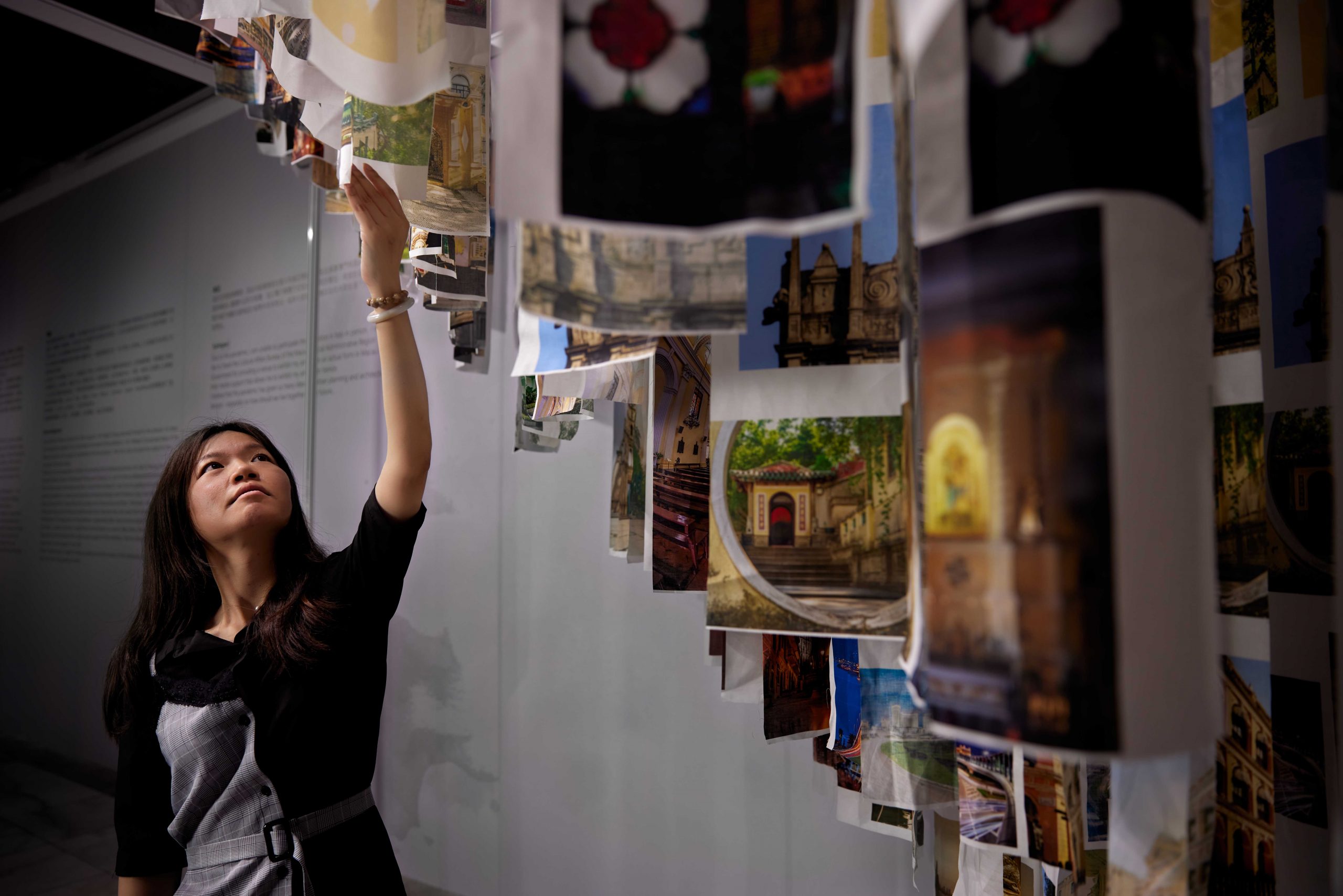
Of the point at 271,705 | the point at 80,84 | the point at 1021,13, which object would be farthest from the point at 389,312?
the point at 80,84

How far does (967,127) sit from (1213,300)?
311mm

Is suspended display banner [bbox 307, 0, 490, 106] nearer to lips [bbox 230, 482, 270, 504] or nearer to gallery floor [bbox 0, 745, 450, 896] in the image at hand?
lips [bbox 230, 482, 270, 504]

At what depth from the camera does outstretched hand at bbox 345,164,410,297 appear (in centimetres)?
72

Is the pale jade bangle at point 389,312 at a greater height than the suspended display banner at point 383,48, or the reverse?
the suspended display banner at point 383,48

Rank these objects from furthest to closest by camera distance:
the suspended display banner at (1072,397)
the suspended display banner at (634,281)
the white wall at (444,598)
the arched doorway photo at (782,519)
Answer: the white wall at (444,598) < the arched doorway photo at (782,519) < the suspended display banner at (634,281) < the suspended display banner at (1072,397)

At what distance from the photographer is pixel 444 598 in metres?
2.20

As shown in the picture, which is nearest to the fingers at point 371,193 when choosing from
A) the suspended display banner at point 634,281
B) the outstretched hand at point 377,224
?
the outstretched hand at point 377,224

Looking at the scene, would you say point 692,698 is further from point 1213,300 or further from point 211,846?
point 1213,300

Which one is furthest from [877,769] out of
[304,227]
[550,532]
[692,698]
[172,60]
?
[172,60]

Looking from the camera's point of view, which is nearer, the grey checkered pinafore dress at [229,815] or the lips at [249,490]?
the grey checkered pinafore dress at [229,815]

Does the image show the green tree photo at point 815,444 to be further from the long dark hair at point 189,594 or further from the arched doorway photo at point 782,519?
the long dark hair at point 189,594

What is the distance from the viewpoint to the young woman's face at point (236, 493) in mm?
1115

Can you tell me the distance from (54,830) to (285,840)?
2.09 m

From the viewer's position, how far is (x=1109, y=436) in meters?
0.29
